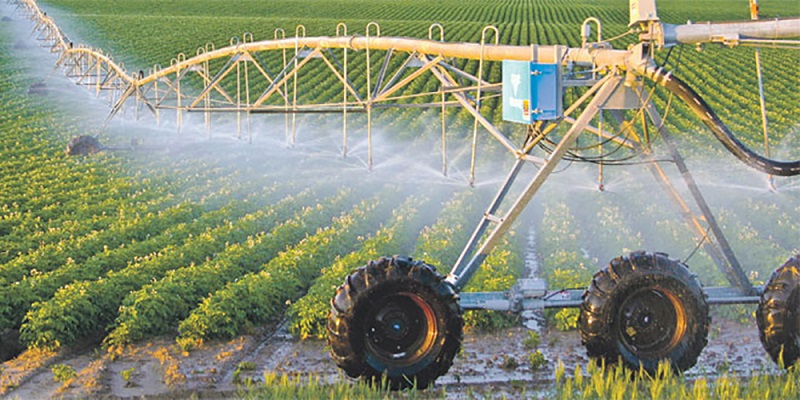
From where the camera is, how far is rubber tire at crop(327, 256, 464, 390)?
7.21 meters

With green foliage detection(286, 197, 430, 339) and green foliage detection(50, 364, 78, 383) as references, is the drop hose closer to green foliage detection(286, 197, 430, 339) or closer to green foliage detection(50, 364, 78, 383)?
green foliage detection(286, 197, 430, 339)

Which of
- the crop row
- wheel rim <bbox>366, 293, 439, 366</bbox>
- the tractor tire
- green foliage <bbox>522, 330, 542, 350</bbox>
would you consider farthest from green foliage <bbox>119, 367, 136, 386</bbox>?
the tractor tire

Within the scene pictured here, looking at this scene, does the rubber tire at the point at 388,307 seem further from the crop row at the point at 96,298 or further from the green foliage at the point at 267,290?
the crop row at the point at 96,298

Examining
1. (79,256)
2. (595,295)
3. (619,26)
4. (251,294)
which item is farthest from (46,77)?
(595,295)

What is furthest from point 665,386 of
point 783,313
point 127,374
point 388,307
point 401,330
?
point 127,374

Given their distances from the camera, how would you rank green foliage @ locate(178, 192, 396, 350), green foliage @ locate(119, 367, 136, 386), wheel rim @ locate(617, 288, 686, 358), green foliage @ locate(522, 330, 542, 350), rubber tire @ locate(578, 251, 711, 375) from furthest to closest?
green foliage @ locate(178, 192, 396, 350) → green foliage @ locate(522, 330, 542, 350) → green foliage @ locate(119, 367, 136, 386) → wheel rim @ locate(617, 288, 686, 358) → rubber tire @ locate(578, 251, 711, 375)

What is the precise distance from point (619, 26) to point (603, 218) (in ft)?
134

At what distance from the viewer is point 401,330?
24.3 ft

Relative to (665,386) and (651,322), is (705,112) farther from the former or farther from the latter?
(665,386)

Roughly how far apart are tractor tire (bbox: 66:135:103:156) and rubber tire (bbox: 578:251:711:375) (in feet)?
62.5

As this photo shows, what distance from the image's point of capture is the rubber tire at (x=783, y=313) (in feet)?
24.3

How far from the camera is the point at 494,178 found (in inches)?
782

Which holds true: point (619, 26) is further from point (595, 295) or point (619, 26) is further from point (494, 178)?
point (595, 295)

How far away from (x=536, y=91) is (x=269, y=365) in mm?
3440
